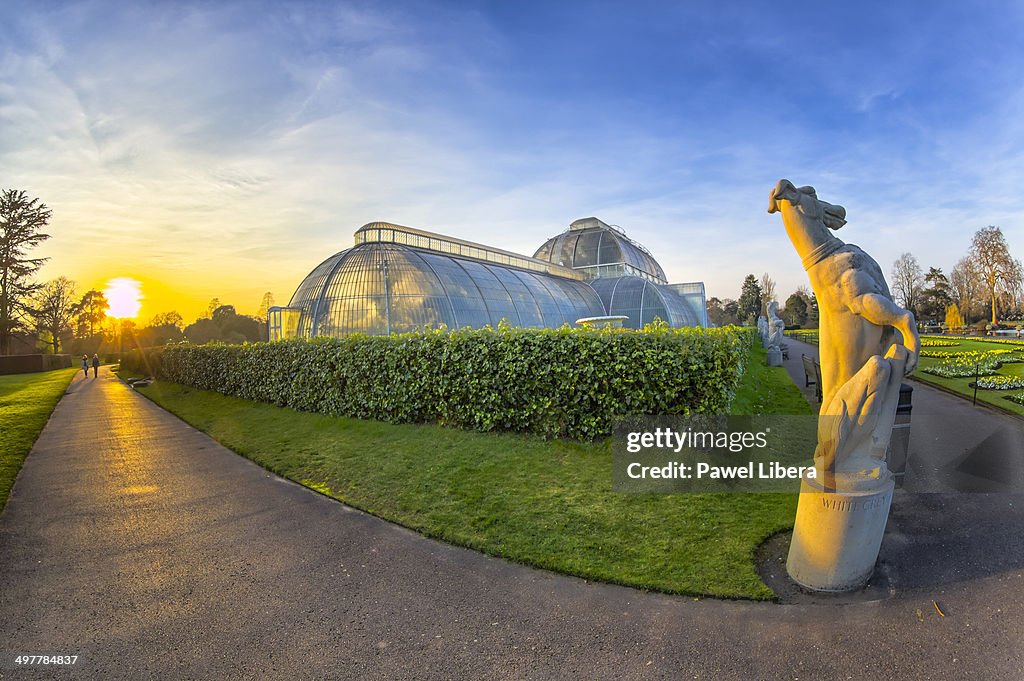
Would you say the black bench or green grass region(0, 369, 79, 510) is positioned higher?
the black bench

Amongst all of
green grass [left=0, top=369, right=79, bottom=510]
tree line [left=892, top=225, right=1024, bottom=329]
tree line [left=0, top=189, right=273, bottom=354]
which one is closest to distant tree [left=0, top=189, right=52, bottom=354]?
tree line [left=0, top=189, right=273, bottom=354]

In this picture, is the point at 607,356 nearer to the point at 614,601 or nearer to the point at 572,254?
the point at 614,601

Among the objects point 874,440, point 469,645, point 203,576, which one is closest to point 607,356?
point 874,440

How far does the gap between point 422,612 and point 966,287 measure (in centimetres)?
5579

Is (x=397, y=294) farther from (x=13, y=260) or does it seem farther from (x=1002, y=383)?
(x=13, y=260)

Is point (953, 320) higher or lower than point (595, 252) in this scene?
lower

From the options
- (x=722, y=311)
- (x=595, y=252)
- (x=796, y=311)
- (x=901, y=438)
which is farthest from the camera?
(x=722, y=311)

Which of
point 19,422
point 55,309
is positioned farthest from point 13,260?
point 19,422

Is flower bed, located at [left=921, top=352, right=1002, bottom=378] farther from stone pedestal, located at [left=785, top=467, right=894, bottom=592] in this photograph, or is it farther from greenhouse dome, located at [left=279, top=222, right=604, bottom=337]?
greenhouse dome, located at [left=279, top=222, right=604, bottom=337]

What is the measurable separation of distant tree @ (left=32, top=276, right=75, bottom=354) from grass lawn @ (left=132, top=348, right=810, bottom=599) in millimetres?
47826

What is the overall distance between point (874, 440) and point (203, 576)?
5.13m

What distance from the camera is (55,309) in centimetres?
4531

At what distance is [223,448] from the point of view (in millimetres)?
8727

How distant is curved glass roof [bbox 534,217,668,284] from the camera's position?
116 ft
